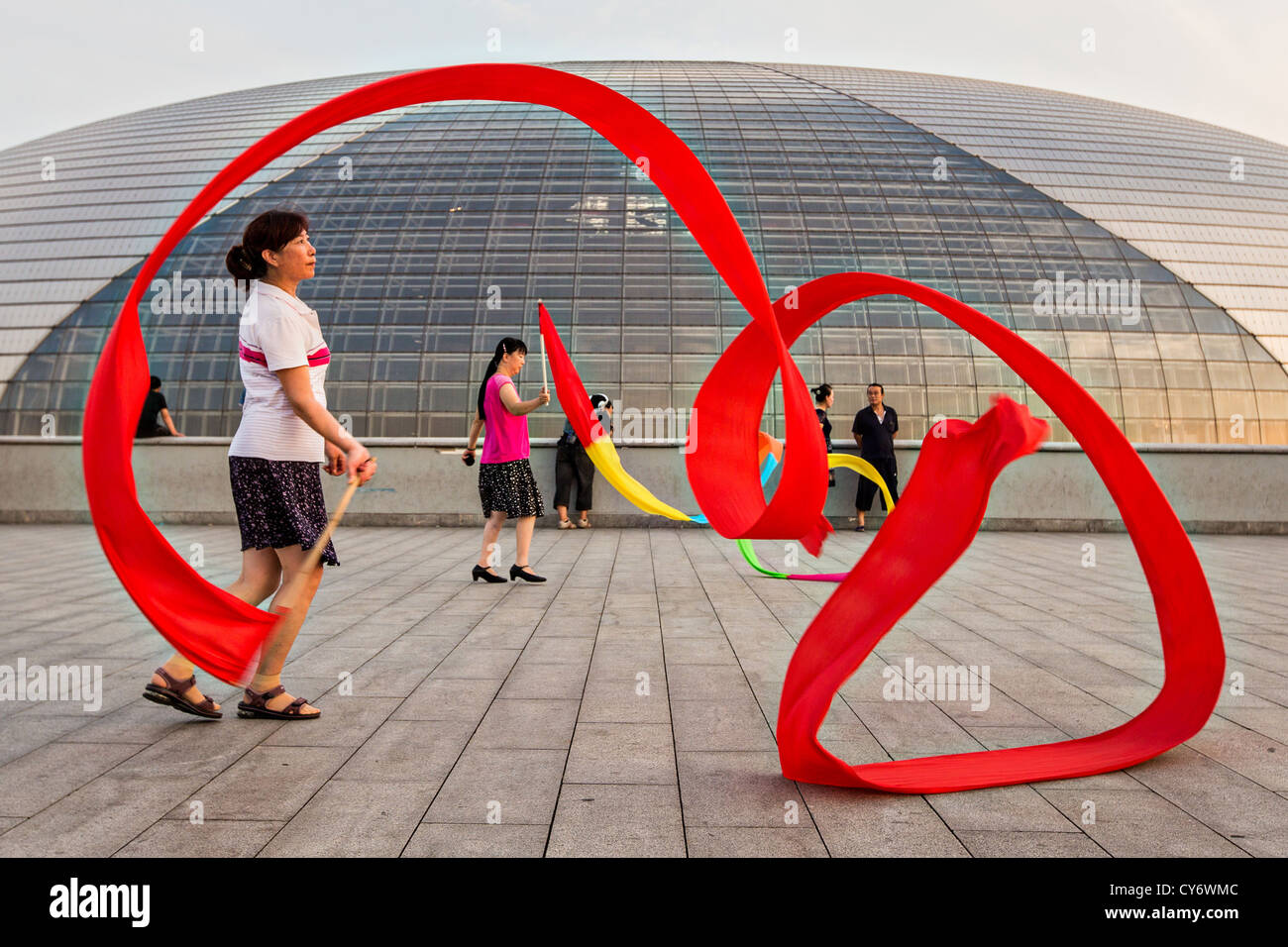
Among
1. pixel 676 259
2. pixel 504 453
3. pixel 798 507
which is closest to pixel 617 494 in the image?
pixel 504 453

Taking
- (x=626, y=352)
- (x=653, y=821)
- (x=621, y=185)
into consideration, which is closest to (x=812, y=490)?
(x=653, y=821)

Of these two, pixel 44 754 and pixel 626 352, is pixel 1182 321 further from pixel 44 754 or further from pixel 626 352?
pixel 44 754

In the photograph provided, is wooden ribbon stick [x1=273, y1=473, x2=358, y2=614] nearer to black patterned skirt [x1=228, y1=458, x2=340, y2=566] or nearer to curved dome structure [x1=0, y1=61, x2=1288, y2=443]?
black patterned skirt [x1=228, y1=458, x2=340, y2=566]

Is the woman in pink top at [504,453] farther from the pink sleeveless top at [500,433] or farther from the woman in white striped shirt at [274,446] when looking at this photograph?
the woman in white striped shirt at [274,446]

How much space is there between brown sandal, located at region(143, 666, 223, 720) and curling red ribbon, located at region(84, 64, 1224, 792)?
0.93 ft

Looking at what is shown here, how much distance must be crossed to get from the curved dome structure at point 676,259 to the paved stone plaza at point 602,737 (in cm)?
1074

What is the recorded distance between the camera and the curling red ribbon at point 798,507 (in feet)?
11.1

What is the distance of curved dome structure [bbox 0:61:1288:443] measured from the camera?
18.1 m

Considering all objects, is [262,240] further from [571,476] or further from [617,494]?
[617,494]

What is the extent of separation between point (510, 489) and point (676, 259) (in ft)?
41.7

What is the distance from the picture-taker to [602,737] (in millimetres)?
3947

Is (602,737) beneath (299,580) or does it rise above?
beneath

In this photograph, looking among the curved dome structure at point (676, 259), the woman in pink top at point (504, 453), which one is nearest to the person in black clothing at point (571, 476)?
the curved dome structure at point (676, 259)
